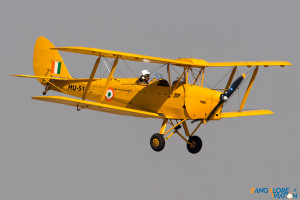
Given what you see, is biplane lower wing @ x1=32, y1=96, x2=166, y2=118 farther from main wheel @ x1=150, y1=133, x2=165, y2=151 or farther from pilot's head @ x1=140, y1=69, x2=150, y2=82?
pilot's head @ x1=140, y1=69, x2=150, y2=82

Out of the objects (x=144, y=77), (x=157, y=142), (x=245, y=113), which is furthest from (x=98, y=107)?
(x=245, y=113)

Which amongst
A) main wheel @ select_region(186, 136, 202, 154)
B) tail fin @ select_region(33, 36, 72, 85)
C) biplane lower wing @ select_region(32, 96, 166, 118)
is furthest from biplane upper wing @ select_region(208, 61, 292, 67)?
tail fin @ select_region(33, 36, 72, 85)

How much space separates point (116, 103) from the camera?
22.3 m

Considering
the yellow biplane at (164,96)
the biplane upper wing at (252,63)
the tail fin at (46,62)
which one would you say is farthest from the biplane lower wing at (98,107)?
the tail fin at (46,62)

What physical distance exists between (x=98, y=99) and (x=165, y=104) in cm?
279

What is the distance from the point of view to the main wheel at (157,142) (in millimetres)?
20453

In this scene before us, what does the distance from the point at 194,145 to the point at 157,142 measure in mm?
1512

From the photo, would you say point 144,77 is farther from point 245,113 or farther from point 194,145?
point 245,113

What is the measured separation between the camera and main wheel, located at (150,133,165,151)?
67.1 feet

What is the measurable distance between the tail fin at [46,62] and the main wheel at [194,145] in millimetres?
4913

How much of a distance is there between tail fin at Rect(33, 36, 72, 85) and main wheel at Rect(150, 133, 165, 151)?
15.0ft

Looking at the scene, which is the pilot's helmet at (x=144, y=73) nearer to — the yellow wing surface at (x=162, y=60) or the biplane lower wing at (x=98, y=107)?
the yellow wing surface at (x=162, y=60)

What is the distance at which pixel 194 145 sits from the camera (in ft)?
70.6

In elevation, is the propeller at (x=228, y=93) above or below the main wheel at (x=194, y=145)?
above
